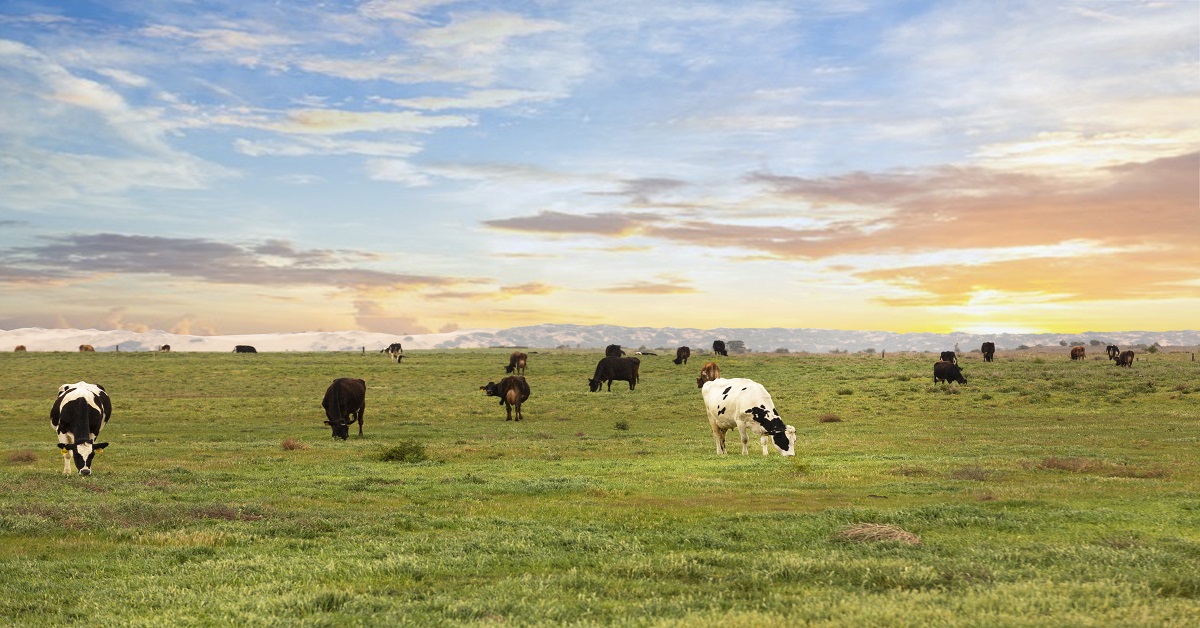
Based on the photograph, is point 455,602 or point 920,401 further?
point 920,401

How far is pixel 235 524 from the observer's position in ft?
49.3

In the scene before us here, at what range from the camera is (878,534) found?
13602 millimetres

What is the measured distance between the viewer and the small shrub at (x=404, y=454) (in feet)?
88.4

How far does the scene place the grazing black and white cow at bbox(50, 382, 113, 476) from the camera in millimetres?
22984

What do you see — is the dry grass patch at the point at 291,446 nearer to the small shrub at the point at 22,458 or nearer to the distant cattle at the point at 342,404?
the distant cattle at the point at 342,404

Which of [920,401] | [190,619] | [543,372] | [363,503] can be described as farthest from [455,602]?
[543,372]

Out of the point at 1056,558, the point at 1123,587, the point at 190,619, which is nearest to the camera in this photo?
the point at 190,619

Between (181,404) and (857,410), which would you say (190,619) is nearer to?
(857,410)

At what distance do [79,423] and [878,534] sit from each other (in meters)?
20.5

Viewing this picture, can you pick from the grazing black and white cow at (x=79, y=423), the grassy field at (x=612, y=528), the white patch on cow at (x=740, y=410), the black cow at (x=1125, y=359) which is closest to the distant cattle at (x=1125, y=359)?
the black cow at (x=1125, y=359)

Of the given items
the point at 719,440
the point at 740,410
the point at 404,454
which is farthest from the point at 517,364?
the point at 740,410

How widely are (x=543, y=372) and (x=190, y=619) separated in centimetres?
7120

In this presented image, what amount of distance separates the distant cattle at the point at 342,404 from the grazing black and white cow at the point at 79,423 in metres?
11.3

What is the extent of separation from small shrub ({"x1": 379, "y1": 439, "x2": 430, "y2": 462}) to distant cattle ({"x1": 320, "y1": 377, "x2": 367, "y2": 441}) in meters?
8.52
